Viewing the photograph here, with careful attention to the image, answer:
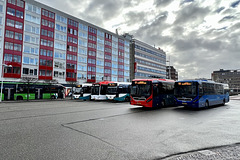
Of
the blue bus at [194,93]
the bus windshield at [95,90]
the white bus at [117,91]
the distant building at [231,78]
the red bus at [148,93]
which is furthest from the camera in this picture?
the distant building at [231,78]

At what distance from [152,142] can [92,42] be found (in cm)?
5630

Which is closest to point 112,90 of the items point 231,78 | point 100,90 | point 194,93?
point 100,90

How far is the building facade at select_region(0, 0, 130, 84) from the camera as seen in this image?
3981cm

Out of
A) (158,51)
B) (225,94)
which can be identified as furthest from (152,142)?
(158,51)

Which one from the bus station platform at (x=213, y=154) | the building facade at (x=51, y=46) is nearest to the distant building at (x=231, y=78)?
the building facade at (x=51, y=46)

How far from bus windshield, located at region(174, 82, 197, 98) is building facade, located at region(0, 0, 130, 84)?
1154 inches

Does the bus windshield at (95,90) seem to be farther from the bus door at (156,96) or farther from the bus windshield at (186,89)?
the bus windshield at (186,89)

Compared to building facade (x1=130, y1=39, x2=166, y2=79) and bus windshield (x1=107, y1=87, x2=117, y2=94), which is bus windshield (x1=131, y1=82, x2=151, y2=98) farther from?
building facade (x1=130, y1=39, x2=166, y2=79)

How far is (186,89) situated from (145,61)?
68.9m

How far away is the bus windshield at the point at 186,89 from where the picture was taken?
15352 millimetres

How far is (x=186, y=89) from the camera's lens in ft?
51.8

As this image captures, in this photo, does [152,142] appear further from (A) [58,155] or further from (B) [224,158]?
(A) [58,155]

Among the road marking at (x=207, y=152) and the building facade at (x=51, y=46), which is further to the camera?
the building facade at (x=51, y=46)

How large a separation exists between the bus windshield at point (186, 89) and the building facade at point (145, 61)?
55.1 m
